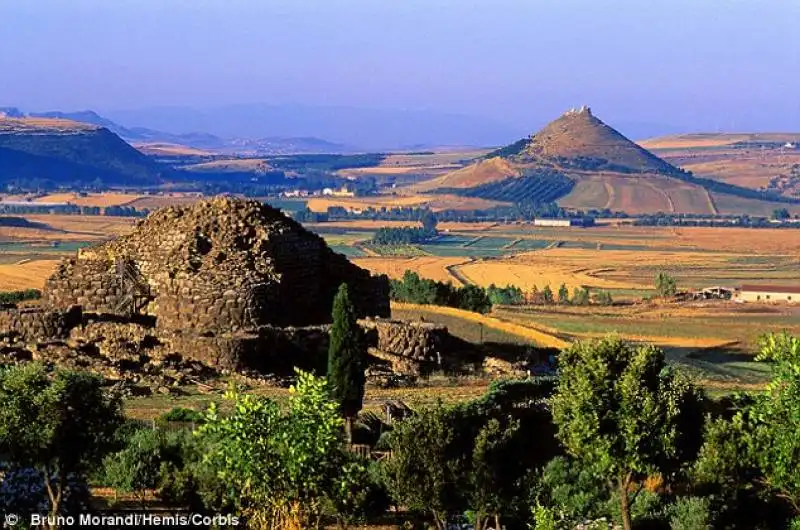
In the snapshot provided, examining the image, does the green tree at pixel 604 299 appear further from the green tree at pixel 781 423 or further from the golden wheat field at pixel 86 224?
the golden wheat field at pixel 86 224

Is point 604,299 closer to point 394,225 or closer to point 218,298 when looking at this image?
point 218,298

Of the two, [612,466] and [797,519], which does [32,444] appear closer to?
[612,466]

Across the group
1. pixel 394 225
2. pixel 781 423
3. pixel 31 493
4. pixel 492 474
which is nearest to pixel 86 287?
pixel 31 493

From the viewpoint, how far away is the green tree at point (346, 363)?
2484 centimetres

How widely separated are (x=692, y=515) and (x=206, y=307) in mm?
17328

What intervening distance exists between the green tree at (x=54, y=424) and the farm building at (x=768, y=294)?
65.0 meters

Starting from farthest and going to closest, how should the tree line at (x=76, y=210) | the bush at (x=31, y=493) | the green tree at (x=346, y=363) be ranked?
1. the tree line at (x=76, y=210)
2. the green tree at (x=346, y=363)
3. the bush at (x=31, y=493)

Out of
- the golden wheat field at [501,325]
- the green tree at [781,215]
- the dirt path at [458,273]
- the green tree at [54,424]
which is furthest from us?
the green tree at [781,215]

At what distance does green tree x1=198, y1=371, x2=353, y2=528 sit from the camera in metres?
16.7

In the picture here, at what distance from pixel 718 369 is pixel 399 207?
520ft

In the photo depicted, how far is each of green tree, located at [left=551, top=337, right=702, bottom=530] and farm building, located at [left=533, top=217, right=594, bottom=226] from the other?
152 metres

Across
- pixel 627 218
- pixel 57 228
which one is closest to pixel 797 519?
pixel 57 228

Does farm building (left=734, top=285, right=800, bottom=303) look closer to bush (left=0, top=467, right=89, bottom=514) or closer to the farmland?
the farmland

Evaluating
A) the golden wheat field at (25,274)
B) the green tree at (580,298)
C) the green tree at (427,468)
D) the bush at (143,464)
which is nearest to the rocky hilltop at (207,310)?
the bush at (143,464)
